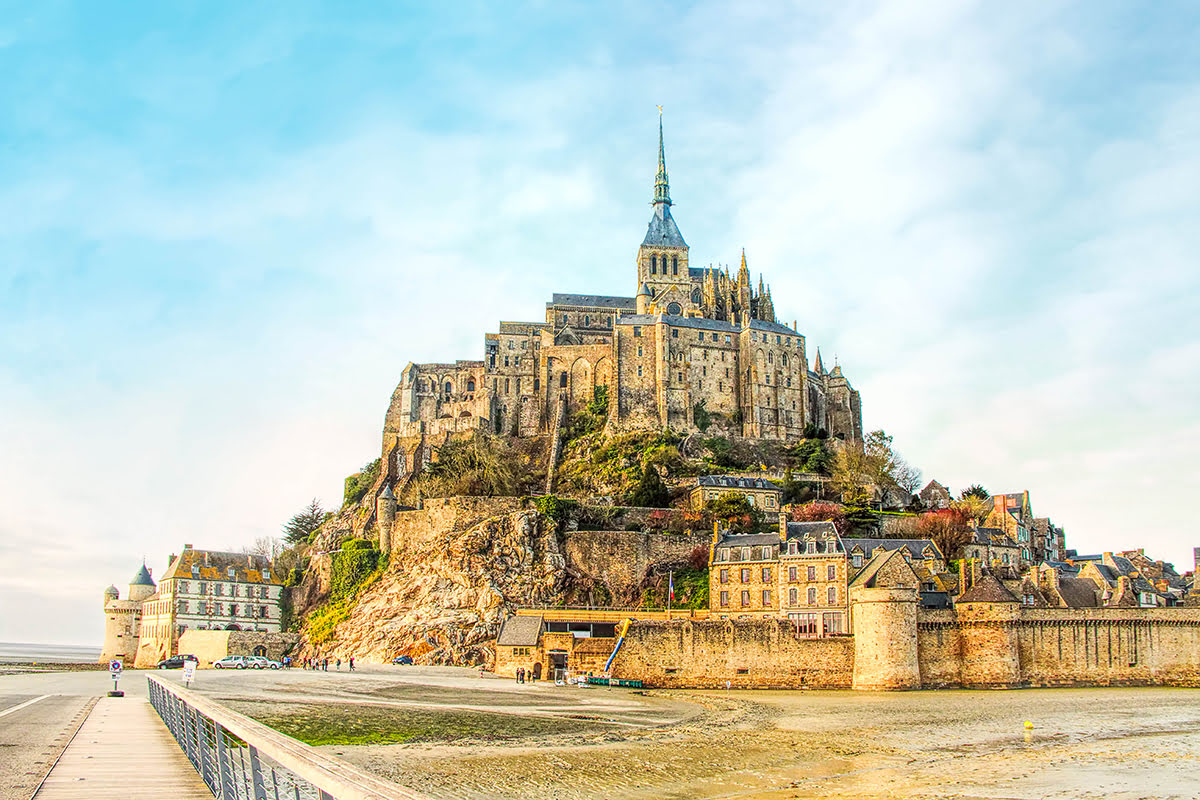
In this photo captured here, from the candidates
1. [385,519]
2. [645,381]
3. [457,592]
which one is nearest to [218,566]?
[385,519]

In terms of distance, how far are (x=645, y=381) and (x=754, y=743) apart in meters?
58.1

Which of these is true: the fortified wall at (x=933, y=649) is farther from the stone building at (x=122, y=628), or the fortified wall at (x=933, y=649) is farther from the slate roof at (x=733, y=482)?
the stone building at (x=122, y=628)

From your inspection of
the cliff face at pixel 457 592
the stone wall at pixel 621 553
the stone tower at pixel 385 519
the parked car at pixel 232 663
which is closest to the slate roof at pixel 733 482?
the stone wall at pixel 621 553

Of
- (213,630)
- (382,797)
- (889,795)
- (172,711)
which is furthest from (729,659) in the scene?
(382,797)

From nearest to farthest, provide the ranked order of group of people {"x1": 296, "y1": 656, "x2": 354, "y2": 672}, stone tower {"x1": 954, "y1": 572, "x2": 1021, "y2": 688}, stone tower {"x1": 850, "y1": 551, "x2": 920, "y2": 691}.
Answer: stone tower {"x1": 850, "y1": 551, "x2": 920, "y2": 691}, stone tower {"x1": 954, "y1": 572, "x2": 1021, "y2": 688}, group of people {"x1": 296, "y1": 656, "x2": 354, "y2": 672}

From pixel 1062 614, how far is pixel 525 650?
2494 cm

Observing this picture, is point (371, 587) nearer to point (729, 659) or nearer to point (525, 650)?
point (525, 650)

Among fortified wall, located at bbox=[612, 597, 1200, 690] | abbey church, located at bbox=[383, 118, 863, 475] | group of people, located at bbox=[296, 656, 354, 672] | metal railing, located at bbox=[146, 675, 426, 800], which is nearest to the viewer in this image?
metal railing, located at bbox=[146, 675, 426, 800]

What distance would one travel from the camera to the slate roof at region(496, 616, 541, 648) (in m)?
49.6

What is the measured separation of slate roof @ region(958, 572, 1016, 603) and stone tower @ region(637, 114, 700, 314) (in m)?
50.8

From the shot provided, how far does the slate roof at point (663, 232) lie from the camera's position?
102 m

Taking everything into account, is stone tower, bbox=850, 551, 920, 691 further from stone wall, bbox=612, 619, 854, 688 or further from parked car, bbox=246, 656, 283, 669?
parked car, bbox=246, 656, 283, 669

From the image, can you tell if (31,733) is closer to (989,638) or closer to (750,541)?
(989,638)

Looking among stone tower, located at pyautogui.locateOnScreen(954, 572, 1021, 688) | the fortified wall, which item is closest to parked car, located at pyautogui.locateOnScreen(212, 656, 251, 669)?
the fortified wall
